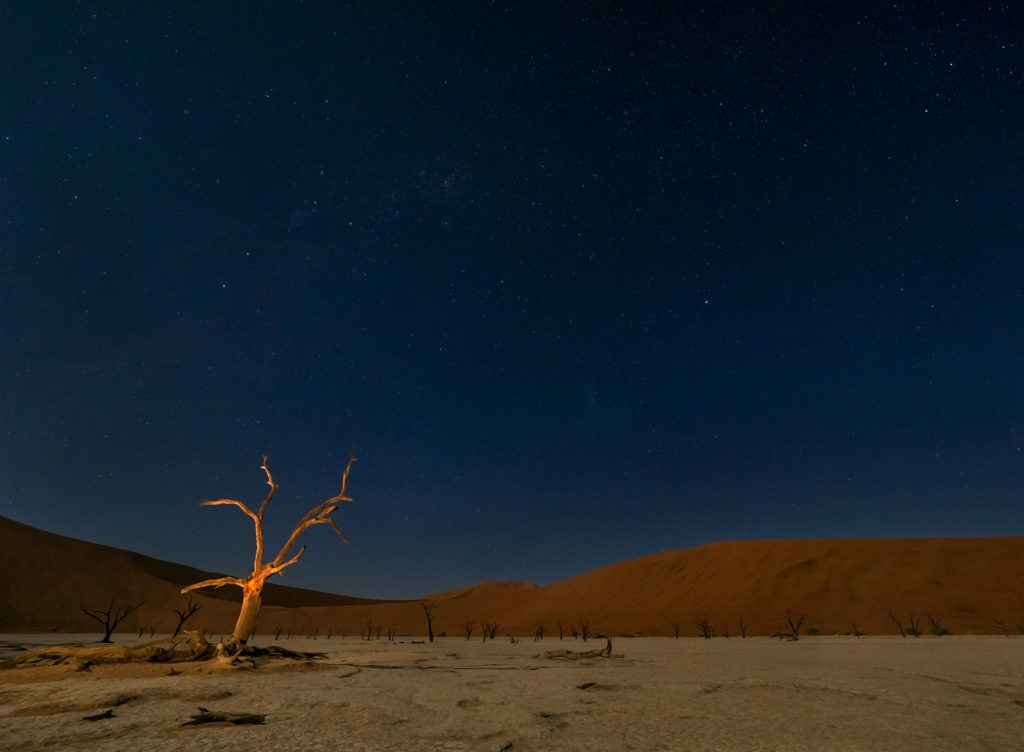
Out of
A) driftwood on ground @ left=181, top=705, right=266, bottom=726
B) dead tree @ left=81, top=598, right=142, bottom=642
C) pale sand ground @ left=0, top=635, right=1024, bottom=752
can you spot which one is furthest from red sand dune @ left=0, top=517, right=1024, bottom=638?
driftwood on ground @ left=181, top=705, right=266, bottom=726

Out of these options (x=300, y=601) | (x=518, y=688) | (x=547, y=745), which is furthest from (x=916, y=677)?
(x=300, y=601)

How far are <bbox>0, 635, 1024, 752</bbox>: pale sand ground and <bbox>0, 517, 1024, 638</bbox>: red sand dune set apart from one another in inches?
1570

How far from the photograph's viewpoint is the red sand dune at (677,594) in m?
47.4

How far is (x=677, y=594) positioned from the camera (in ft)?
205

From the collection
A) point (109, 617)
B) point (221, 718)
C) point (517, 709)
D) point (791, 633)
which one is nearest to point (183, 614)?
point (109, 617)

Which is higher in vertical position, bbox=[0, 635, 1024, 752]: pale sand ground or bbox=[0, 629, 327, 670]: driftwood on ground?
bbox=[0, 629, 327, 670]: driftwood on ground

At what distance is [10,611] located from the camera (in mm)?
53125

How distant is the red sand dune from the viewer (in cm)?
4744

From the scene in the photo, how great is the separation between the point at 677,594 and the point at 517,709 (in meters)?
61.2

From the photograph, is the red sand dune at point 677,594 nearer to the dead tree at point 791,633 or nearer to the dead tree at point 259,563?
the dead tree at point 791,633

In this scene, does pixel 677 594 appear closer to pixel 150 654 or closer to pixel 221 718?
A: pixel 150 654

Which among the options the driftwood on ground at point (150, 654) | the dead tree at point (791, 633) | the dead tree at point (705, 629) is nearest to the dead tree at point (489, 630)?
the dead tree at point (705, 629)

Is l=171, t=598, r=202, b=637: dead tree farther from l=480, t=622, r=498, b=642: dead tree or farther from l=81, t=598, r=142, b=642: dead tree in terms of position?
l=480, t=622, r=498, b=642: dead tree

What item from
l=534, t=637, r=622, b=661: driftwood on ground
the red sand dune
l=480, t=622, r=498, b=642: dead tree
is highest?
the red sand dune
